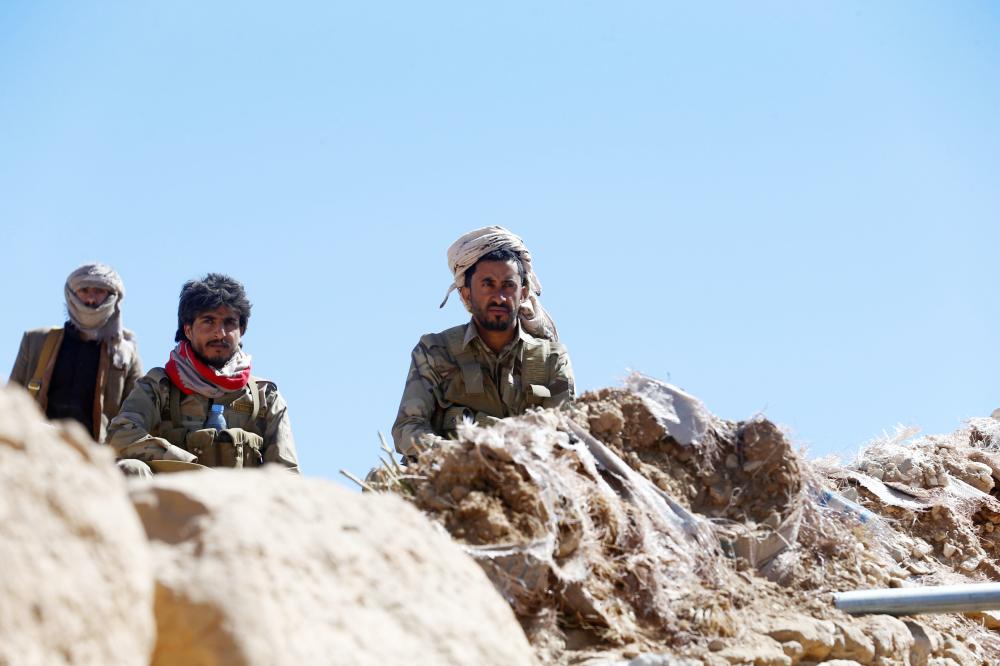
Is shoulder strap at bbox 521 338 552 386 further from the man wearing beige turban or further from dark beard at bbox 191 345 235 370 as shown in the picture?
dark beard at bbox 191 345 235 370

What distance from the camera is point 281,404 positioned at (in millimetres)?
6828

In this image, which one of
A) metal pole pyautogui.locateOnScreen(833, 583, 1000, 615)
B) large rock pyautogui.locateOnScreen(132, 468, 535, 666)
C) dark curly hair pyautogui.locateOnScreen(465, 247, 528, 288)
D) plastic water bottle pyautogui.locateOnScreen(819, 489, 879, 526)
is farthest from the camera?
dark curly hair pyautogui.locateOnScreen(465, 247, 528, 288)

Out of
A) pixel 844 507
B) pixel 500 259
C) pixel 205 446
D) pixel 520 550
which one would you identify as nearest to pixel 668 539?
pixel 520 550

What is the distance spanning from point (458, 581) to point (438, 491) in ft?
3.94

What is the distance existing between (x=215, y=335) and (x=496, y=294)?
1.68 meters

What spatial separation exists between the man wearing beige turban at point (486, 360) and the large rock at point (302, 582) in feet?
12.0

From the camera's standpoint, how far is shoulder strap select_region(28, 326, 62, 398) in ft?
23.3

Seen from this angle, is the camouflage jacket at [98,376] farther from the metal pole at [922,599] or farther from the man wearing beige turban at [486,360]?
the metal pole at [922,599]

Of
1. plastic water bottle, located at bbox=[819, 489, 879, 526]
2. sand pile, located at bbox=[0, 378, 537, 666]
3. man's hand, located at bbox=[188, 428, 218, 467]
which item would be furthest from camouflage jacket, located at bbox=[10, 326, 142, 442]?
sand pile, located at bbox=[0, 378, 537, 666]

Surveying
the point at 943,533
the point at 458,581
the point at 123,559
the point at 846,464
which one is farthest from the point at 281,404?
the point at 123,559

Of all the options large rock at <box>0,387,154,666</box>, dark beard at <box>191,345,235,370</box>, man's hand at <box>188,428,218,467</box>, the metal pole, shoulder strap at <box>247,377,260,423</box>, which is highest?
dark beard at <box>191,345,235,370</box>

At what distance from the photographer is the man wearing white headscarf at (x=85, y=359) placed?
7168 mm

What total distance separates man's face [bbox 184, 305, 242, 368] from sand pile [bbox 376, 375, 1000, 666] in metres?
2.87

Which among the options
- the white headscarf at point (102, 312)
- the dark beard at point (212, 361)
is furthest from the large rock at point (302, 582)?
the white headscarf at point (102, 312)
